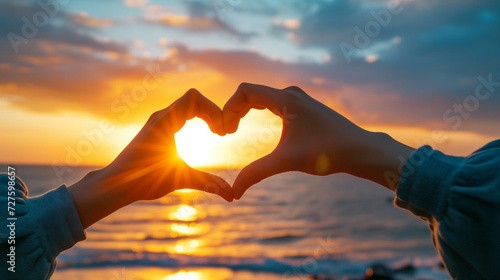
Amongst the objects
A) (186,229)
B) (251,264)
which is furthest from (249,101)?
(186,229)

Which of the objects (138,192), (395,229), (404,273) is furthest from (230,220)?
(138,192)

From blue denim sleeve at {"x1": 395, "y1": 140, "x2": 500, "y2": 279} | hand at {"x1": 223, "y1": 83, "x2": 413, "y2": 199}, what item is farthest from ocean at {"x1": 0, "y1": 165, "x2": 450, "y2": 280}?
blue denim sleeve at {"x1": 395, "y1": 140, "x2": 500, "y2": 279}

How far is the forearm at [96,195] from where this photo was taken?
4.86ft

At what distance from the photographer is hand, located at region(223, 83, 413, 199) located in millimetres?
1432

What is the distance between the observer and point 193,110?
1.80 metres

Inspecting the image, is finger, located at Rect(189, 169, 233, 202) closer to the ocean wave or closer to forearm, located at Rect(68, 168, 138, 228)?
forearm, located at Rect(68, 168, 138, 228)

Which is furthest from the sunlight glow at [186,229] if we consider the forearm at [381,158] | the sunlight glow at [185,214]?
the forearm at [381,158]

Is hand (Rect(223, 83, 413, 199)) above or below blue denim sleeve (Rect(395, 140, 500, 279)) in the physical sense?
above

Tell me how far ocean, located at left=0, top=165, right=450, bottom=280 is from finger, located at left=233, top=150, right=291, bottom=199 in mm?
9460

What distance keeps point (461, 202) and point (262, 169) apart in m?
0.82

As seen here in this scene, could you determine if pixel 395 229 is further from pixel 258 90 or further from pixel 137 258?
pixel 258 90

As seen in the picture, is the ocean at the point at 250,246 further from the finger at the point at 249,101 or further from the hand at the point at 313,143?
the hand at the point at 313,143

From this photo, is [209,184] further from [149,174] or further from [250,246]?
[250,246]

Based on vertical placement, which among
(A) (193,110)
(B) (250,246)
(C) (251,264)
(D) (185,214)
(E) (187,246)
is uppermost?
(D) (185,214)
